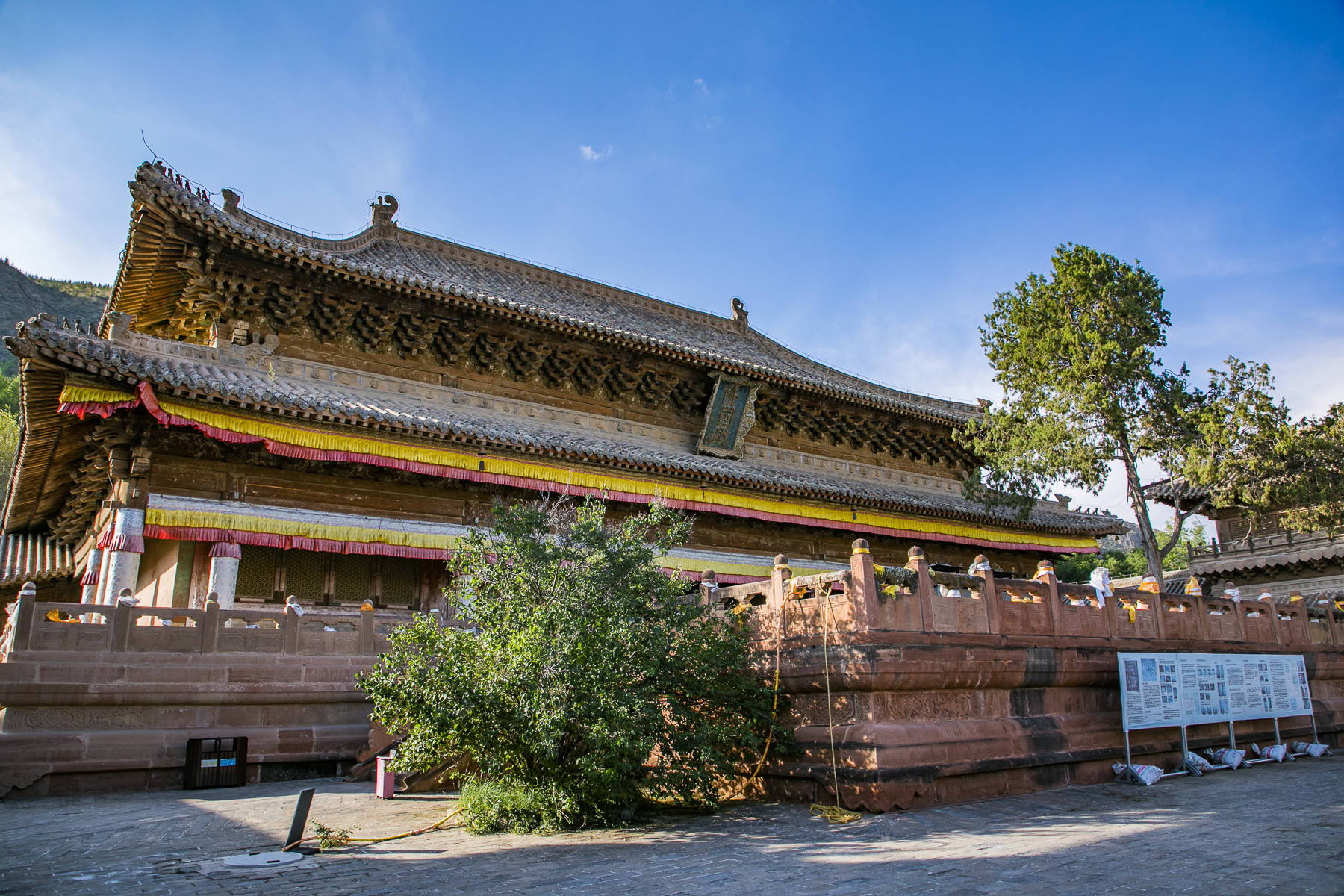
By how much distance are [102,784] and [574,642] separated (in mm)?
5922

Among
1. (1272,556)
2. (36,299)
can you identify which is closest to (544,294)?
(1272,556)

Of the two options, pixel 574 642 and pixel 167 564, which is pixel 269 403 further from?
pixel 574 642

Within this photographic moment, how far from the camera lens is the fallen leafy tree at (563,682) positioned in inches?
269

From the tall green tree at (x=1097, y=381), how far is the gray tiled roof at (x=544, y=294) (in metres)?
3.88

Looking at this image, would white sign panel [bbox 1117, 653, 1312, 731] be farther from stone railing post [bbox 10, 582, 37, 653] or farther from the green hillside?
the green hillside

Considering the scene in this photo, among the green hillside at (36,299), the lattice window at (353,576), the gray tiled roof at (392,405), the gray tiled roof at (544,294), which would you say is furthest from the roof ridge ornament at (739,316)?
the green hillside at (36,299)

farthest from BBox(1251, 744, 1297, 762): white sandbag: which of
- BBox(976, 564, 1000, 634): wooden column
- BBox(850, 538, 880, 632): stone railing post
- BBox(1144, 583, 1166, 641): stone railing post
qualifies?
BBox(850, 538, 880, 632): stone railing post

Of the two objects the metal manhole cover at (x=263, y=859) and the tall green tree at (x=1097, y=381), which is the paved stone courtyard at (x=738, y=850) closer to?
the metal manhole cover at (x=263, y=859)

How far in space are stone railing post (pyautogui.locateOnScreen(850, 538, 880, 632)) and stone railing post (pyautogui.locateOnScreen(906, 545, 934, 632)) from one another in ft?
1.90

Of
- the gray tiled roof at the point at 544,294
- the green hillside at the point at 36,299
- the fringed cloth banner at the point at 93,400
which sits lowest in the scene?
the fringed cloth banner at the point at 93,400

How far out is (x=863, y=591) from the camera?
802cm

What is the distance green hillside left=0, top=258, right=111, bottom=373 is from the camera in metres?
62.9

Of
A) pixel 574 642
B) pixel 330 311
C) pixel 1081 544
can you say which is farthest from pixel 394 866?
pixel 1081 544

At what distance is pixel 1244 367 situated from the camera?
15945mm
